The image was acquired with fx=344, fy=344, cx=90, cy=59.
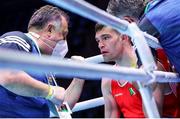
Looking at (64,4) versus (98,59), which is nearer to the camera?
(64,4)

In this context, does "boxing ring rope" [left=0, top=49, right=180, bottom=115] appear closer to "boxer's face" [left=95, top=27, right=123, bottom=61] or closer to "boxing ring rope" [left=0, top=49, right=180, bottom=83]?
"boxing ring rope" [left=0, top=49, right=180, bottom=83]

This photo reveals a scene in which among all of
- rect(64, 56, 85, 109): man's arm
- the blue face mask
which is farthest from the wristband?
rect(64, 56, 85, 109): man's arm

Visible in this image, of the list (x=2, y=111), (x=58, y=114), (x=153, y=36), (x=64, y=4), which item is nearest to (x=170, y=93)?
(x=153, y=36)

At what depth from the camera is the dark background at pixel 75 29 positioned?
3.45 metres

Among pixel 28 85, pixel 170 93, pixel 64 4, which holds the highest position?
pixel 64 4

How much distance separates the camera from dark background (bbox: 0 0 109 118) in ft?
11.3

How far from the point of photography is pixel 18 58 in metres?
0.41

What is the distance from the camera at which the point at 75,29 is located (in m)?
3.65

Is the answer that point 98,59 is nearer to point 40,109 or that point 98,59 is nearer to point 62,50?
point 62,50

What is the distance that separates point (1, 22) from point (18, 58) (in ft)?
10.9

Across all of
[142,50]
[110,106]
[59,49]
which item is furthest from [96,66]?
[110,106]

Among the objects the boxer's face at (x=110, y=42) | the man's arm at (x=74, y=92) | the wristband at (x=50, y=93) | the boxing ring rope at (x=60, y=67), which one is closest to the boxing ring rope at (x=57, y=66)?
the boxing ring rope at (x=60, y=67)

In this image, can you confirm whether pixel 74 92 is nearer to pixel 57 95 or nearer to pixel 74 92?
pixel 74 92

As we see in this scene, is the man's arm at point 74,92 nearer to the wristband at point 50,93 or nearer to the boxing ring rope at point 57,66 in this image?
the wristband at point 50,93
